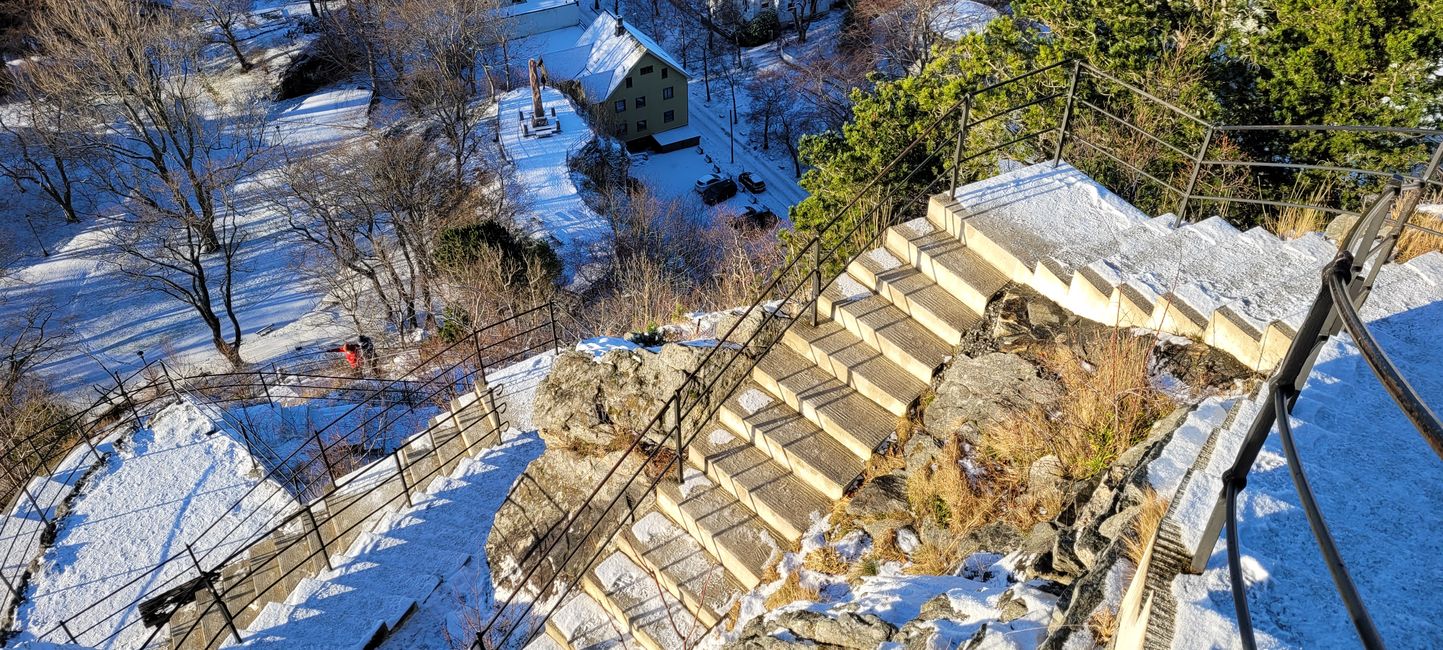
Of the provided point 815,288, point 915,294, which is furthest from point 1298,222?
point 815,288

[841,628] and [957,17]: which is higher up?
[841,628]

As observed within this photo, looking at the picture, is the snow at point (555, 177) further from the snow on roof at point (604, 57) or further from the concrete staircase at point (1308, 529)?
the concrete staircase at point (1308, 529)

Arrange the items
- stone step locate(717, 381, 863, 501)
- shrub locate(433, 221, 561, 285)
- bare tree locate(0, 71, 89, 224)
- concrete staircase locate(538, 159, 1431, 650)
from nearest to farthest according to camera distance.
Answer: concrete staircase locate(538, 159, 1431, 650) → stone step locate(717, 381, 863, 501) → shrub locate(433, 221, 561, 285) → bare tree locate(0, 71, 89, 224)

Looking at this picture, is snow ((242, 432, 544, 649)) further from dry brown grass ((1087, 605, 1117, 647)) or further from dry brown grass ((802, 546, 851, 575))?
dry brown grass ((1087, 605, 1117, 647))

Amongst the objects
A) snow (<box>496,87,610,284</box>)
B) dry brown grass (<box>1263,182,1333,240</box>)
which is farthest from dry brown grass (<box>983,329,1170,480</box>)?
snow (<box>496,87,610,284</box>)

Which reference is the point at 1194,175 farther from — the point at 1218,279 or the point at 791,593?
the point at 791,593

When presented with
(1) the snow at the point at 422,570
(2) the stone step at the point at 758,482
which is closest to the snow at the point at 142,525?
(1) the snow at the point at 422,570
